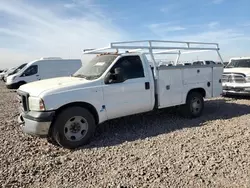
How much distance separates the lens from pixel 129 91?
6059 millimetres

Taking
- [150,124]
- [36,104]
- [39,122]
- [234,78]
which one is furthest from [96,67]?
[234,78]

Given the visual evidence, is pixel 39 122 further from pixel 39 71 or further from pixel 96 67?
pixel 39 71

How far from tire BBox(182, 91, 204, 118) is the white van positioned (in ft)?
40.9

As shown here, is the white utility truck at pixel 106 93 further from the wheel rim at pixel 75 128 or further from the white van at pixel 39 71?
the white van at pixel 39 71

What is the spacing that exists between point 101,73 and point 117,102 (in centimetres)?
76

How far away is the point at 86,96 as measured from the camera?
543cm

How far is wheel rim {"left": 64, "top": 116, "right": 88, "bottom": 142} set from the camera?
17.2 ft

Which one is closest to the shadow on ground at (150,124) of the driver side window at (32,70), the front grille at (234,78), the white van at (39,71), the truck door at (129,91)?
the truck door at (129,91)

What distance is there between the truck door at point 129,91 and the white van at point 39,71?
498 inches

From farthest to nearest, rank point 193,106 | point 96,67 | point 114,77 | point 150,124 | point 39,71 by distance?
1. point 39,71
2. point 193,106
3. point 150,124
4. point 96,67
5. point 114,77

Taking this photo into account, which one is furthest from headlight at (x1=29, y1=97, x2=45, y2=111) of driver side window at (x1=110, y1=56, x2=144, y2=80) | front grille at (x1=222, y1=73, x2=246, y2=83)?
front grille at (x1=222, y1=73, x2=246, y2=83)

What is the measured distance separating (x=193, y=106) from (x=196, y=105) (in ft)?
0.41

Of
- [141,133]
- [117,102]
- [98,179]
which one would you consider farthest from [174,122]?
[98,179]

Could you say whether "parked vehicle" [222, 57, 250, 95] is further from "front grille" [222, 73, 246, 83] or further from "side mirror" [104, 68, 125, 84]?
"side mirror" [104, 68, 125, 84]
